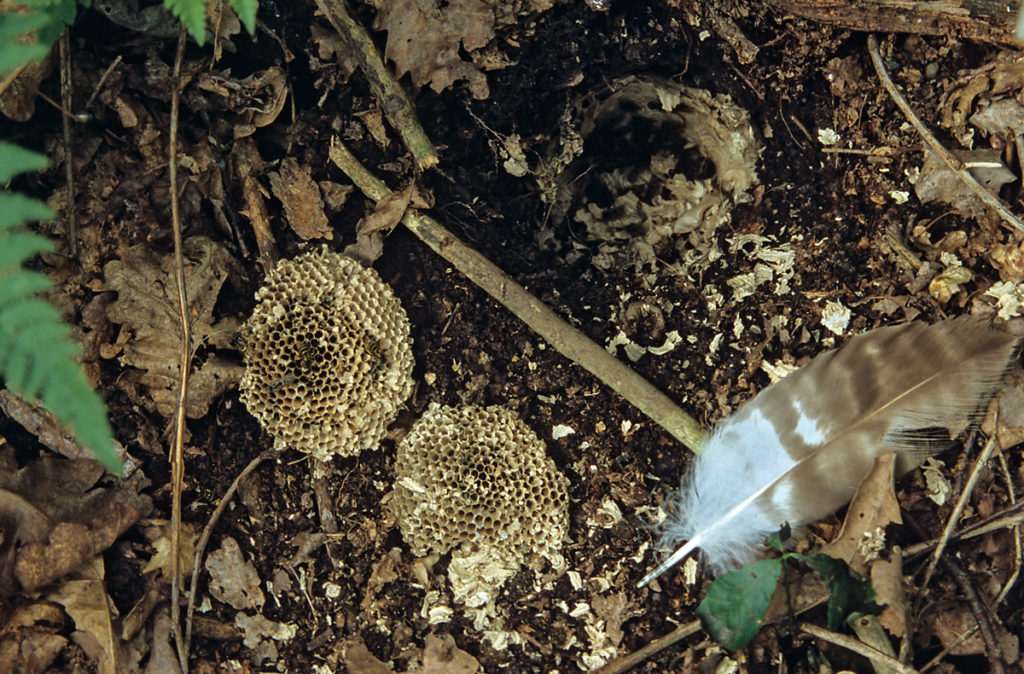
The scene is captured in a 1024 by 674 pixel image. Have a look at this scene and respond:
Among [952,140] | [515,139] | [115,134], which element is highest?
[952,140]

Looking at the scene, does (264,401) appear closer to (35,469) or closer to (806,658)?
(35,469)

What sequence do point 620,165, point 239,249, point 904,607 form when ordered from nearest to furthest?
point 904,607 → point 239,249 → point 620,165

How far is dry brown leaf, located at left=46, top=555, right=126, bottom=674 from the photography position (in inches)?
108

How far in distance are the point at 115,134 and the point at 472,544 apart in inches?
82.4

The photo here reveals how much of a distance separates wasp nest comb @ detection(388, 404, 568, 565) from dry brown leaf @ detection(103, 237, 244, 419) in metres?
0.81

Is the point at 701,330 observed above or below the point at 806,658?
above

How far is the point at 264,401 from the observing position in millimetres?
2730

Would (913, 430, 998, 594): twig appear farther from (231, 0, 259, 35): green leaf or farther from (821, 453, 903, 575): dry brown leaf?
(231, 0, 259, 35): green leaf

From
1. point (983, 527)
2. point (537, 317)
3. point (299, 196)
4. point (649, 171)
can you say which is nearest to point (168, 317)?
point (299, 196)

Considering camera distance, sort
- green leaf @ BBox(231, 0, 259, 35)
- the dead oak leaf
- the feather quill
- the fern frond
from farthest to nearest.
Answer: the dead oak leaf
the feather quill
green leaf @ BBox(231, 0, 259, 35)
the fern frond

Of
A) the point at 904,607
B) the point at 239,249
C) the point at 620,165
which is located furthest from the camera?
the point at 620,165

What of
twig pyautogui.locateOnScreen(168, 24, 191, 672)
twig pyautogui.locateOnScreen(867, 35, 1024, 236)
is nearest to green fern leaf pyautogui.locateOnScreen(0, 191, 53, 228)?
twig pyautogui.locateOnScreen(168, 24, 191, 672)

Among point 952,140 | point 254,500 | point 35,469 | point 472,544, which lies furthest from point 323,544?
point 952,140

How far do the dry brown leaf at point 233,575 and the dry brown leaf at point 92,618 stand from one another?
0.39m
